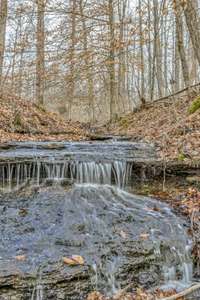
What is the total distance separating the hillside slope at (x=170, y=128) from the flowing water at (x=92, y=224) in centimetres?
125

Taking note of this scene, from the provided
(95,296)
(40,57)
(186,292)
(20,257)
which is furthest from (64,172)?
(40,57)

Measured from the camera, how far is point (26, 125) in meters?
11.5

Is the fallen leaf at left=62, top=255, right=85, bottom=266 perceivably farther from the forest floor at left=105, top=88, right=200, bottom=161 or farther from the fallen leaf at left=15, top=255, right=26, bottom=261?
the forest floor at left=105, top=88, right=200, bottom=161

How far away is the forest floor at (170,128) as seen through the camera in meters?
7.45

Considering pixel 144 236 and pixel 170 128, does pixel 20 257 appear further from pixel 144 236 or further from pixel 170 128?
pixel 170 128

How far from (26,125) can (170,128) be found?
482cm

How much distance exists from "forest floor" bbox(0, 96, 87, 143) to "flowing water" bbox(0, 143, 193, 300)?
2732mm

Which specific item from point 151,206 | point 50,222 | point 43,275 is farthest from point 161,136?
point 43,275

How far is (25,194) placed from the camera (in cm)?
618

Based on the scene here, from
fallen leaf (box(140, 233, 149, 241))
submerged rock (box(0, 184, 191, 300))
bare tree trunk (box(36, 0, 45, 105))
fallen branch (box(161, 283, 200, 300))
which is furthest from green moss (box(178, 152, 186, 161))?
bare tree trunk (box(36, 0, 45, 105))

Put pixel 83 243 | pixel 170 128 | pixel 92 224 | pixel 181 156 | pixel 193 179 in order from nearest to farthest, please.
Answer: pixel 83 243, pixel 92 224, pixel 193 179, pixel 181 156, pixel 170 128

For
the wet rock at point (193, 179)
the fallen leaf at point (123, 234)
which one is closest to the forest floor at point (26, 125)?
the wet rock at point (193, 179)

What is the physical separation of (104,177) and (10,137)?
13.1ft

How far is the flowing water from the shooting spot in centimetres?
432
